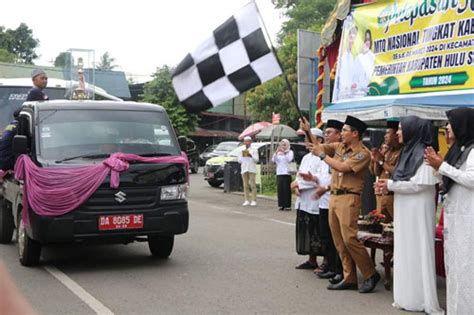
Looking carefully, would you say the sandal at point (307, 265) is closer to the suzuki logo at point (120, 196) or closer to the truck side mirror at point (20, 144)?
the suzuki logo at point (120, 196)

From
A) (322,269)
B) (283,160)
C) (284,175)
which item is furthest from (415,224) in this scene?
(284,175)

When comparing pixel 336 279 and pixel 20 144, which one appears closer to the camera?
pixel 336 279

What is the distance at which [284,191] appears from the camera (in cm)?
1509

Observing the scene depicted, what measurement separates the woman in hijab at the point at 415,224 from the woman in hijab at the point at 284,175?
9.08m

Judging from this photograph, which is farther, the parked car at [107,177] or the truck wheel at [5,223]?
the truck wheel at [5,223]

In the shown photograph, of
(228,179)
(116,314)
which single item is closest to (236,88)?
(116,314)

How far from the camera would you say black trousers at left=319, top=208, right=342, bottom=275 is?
7280 mm

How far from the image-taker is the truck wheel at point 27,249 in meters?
7.61

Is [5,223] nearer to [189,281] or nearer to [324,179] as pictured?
[189,281]

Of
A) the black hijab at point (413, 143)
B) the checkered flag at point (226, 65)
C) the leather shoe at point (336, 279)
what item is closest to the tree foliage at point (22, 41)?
the checkered flag at point (226, 65)

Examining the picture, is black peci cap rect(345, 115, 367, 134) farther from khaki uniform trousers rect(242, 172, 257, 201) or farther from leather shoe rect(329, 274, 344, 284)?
khaki uniform trousers rect(242, 172, 257, 201)

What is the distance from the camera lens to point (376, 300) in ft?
20.8

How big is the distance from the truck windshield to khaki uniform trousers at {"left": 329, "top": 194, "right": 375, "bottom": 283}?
242 centimetres

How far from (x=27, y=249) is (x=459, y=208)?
530cm
